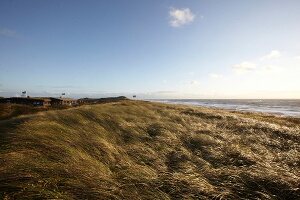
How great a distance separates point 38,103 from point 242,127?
5191 cm

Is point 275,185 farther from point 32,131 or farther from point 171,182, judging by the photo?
point 32,131

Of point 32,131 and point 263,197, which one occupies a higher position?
point 32,131

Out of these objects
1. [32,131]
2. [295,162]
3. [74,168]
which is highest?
[32,131]

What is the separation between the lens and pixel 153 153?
10.2m

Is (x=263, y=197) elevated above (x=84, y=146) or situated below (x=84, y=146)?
below

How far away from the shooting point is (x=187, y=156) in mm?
9992

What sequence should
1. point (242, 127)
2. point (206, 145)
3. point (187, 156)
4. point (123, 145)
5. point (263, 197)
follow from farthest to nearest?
1. point (242, 127)
2. point (206, 145)
3. point (123, 145)
4. point (187, 156)
5. point (263, 197)

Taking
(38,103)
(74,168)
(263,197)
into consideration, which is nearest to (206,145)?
(263,197)

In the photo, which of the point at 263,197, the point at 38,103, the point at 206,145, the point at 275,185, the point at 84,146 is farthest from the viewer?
the point at 38,103

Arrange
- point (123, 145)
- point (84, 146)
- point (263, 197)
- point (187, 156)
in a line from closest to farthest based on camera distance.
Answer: point (263, 197) < point (84, 146) < point (187, 156) < point (123, 145)

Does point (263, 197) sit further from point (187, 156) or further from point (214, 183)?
point (187, 156)

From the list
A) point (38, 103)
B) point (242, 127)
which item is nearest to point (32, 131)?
point (242, 127)

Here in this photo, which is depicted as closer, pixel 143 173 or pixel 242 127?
pixel 143 173

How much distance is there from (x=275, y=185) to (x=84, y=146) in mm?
5939
